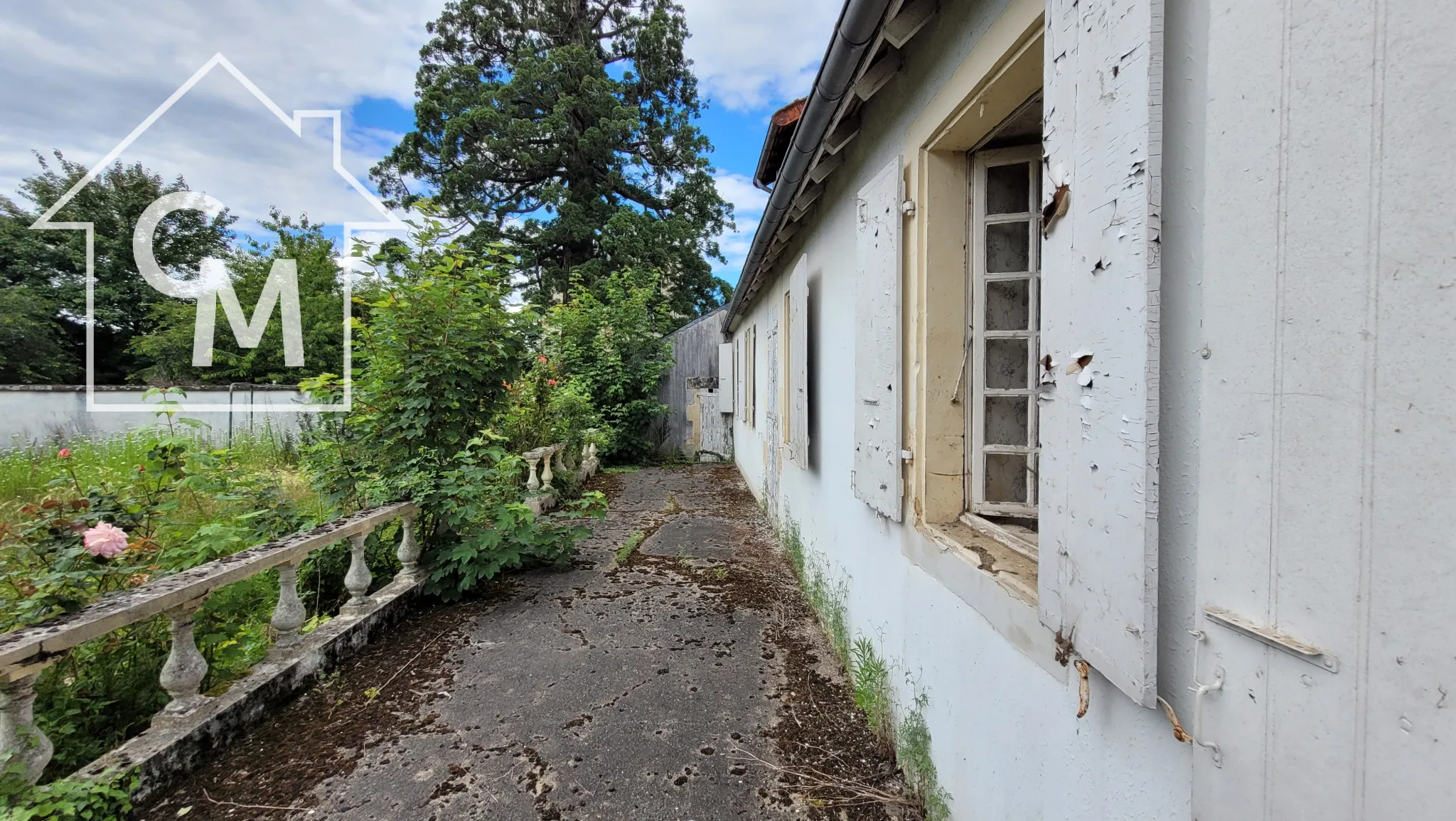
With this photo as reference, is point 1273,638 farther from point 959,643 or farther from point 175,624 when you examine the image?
point 175,624

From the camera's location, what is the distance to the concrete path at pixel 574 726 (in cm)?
195

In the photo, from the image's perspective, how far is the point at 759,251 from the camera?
4.76 meters

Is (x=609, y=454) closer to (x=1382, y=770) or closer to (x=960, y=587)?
(x=960, y=587)

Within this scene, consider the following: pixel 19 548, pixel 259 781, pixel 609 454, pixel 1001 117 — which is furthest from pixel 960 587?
pixel 609 454

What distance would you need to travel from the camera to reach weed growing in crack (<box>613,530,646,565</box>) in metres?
4.80

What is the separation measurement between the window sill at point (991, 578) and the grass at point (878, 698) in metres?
0.56

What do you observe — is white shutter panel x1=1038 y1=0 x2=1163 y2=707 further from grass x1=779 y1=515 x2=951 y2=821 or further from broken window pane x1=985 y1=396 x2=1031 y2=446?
grass x1=779 y1=515 x2=951 y2=821

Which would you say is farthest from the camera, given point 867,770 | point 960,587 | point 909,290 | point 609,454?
point 609,454

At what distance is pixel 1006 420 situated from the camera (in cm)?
185

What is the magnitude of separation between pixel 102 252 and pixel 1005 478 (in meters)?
29.1

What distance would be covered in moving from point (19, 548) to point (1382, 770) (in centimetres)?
381

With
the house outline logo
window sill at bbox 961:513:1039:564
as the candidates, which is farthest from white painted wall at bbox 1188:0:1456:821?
the house outline logo

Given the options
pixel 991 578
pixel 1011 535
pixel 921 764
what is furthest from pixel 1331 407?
pixel 921 764

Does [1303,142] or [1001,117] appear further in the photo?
[1001,117]
